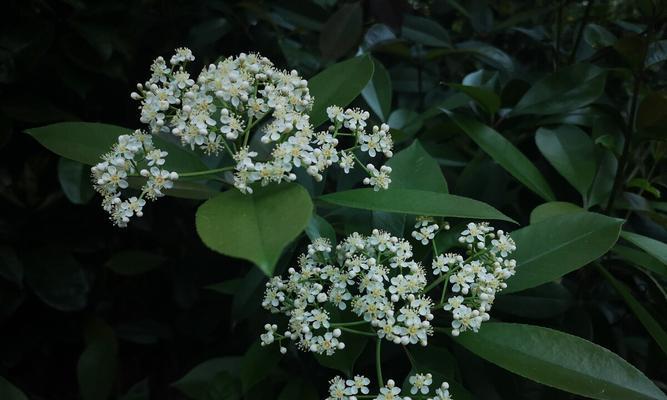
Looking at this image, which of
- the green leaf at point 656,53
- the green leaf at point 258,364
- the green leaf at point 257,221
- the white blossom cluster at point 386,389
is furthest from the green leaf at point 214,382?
the green leaf at point 656,53

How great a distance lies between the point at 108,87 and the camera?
2.35 meters

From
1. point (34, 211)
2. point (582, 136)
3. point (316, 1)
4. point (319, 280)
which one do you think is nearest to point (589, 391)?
point (319, 280)

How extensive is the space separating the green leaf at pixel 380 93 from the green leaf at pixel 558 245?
25.8 inches

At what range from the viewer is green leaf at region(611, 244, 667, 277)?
1.40 metres

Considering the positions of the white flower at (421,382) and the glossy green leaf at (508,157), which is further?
the glossy green leaf at (508,157)

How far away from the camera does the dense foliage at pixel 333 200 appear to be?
1210mm

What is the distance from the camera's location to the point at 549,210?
57.5 inches

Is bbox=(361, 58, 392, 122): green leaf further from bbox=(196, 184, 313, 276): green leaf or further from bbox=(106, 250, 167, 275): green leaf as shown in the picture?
bbox=(106, 250, 167, 275): green leaf

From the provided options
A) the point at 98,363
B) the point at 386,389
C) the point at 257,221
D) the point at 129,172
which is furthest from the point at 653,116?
the point at 98,363

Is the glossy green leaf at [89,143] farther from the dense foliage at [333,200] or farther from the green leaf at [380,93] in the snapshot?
the green leaf at [380,93]

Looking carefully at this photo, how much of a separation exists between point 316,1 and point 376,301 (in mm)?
1455

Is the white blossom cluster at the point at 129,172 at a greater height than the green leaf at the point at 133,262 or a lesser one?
greater

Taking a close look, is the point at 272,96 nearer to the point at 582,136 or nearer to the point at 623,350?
the point at 582,136

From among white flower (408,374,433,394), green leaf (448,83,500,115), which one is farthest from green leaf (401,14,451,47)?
white flower (408,374,433,394)
